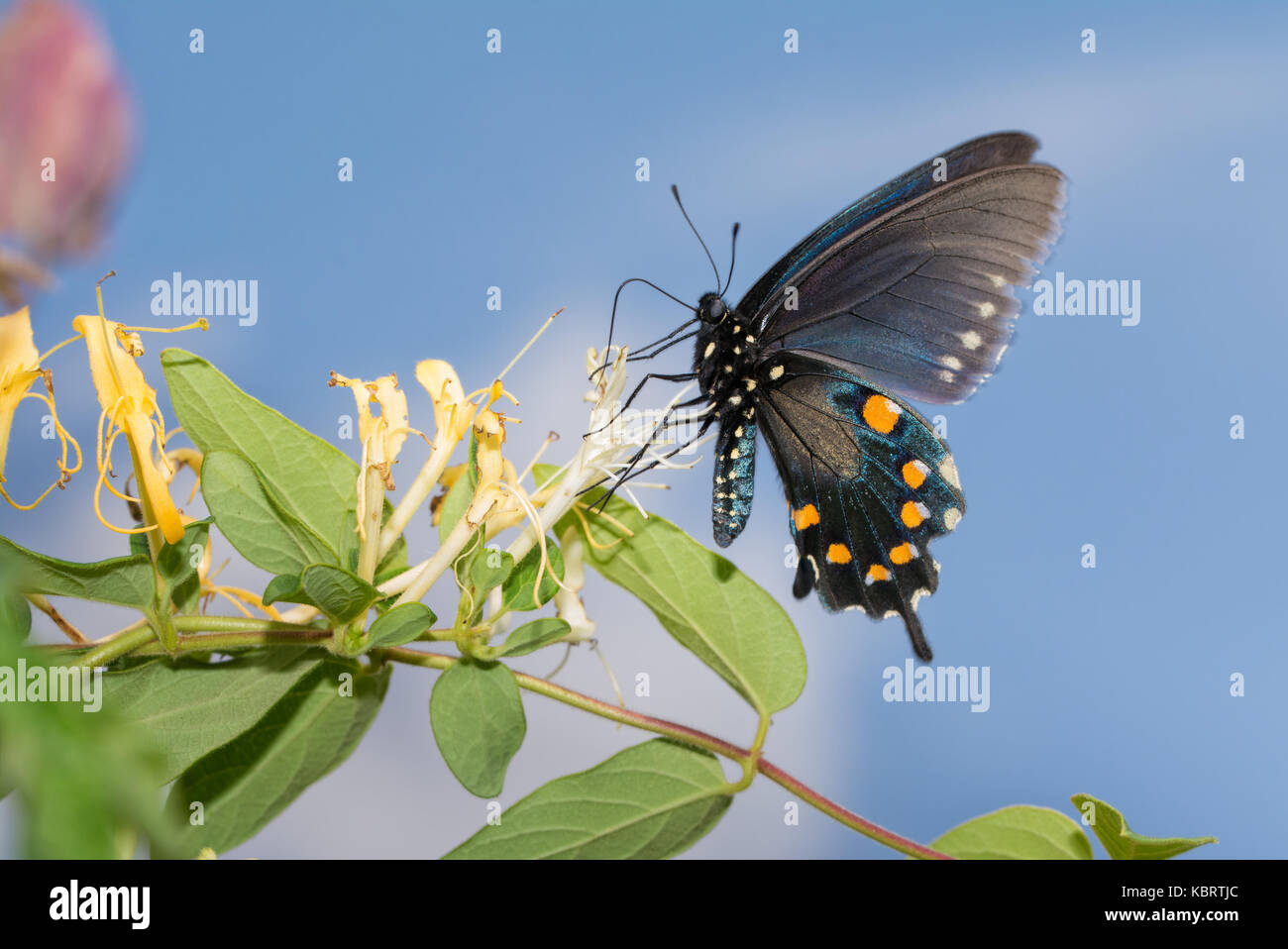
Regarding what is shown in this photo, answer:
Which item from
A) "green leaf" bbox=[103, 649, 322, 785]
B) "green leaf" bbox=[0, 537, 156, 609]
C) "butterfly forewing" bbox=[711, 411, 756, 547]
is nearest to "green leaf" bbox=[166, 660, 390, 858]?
"green leaf" bbox=[103, 649, 322, 785]

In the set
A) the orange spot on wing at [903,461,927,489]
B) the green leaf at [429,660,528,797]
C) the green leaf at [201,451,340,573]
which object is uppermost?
the orange spot on wing at [903,461,927,489]

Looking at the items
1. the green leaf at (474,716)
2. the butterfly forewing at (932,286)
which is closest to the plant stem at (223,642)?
the green leaf at (474,716)

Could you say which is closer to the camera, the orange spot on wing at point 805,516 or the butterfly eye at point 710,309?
the butterfly eye at point 710,309

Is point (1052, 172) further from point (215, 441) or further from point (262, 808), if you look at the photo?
point (262, 808)

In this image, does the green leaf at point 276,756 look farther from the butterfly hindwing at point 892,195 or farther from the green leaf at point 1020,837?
the butterfly hindwing at point 892,195

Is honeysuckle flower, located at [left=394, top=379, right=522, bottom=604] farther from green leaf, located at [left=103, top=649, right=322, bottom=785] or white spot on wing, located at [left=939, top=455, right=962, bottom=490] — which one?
white spot on wing, located at [left=939, top=455, right=962, bottom=490]

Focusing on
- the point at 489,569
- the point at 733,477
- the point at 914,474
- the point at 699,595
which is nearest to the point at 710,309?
the point at 733,477

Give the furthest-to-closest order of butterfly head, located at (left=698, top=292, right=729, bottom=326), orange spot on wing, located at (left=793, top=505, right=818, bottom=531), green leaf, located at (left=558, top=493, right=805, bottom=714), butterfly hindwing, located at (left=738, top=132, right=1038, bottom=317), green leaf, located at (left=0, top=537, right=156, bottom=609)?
1. orange spot on wing, located at (left=793, top=505, right=818, bottom=531)
2. butterfly head, located at (left=698, top=292, right=729, bottom=326)
3. butterfly hindwing, located at (left=738, top=132, right=1038, bottom=317)
4. green leaf, located at (left=558, top=493, right=805, bottom=714)
5. green leaf, located at (left=0, top=537, right=156, bottom=609)
